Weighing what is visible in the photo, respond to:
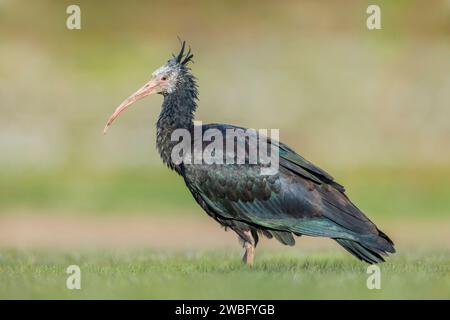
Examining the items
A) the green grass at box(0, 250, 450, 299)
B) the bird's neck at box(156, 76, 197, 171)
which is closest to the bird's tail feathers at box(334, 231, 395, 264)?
the green grass at box(0, 250, 450, 299)

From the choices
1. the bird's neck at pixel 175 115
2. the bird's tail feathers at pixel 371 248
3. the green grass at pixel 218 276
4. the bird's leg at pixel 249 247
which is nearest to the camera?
the green grass at pixel 218 276

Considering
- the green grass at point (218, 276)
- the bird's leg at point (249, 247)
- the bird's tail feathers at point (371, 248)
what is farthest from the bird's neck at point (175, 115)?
the bird's tail feathers at point (371, 248)

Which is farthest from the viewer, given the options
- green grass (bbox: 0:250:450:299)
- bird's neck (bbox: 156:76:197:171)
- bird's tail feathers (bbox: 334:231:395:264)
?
bird's neck (bbox: 156:76:197:171)

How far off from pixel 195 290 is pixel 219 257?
3383mm

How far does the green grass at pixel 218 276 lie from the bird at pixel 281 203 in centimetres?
49

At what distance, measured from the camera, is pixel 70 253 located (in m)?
17.4

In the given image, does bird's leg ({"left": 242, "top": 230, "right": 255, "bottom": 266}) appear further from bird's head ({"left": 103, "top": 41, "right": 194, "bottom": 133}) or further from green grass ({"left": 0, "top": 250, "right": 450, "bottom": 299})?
bird's head ({"left": 103, "top": 41, "right": 194, "bottom": 133})

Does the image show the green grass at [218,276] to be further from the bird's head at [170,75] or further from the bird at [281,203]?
the bird's head at [170,75]

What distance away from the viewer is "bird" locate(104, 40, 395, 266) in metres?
14.6

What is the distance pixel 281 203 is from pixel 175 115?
241cm

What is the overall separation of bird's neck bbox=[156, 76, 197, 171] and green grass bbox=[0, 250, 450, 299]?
1.85m

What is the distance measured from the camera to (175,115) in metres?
16.0

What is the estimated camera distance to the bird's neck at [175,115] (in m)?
15.7

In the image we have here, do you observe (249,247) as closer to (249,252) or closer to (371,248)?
(249,252)
